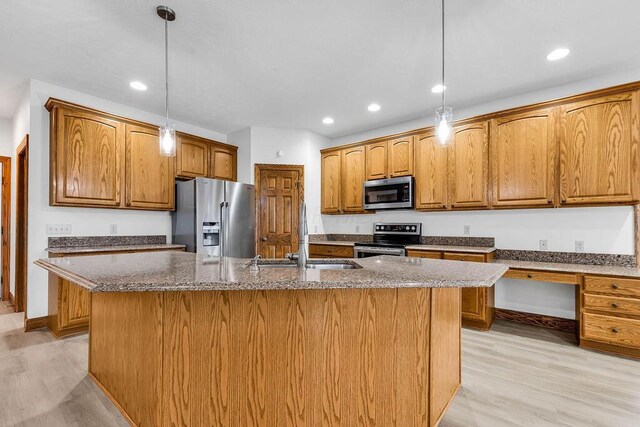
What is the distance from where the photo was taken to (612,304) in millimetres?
2705

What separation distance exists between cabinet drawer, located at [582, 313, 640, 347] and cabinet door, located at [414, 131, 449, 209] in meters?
1.77

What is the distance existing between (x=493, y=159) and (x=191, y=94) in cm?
361

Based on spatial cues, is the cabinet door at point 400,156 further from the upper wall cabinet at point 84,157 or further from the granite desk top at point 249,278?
the upper wall cabinet at point 84,157

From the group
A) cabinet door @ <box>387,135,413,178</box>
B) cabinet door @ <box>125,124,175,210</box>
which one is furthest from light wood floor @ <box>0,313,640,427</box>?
cabinet door @ <box>387,135,413,178</box>

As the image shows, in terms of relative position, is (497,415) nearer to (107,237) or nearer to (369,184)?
(369,184)

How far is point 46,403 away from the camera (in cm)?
202

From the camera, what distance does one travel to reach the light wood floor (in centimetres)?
187

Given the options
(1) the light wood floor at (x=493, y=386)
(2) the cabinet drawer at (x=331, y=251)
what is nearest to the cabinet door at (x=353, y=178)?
(2) the cabinet drawer at (x=331, y=251)

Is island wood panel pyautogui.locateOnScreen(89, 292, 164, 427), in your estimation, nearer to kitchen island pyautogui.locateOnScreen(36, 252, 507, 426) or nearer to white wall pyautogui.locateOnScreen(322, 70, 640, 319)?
kitchen island pyautogui.locateOnScreen(36, 252, 507, 426)

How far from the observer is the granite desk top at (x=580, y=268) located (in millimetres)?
2738

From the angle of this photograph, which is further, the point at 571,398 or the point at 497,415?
the point at 571,398

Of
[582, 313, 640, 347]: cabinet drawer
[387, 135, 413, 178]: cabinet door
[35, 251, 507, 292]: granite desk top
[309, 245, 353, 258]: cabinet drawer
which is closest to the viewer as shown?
[35, 251, 507, 292]: granite desk top

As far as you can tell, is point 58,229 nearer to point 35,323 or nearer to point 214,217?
point 35,323

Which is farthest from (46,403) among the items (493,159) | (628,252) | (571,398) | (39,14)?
(628,252)
